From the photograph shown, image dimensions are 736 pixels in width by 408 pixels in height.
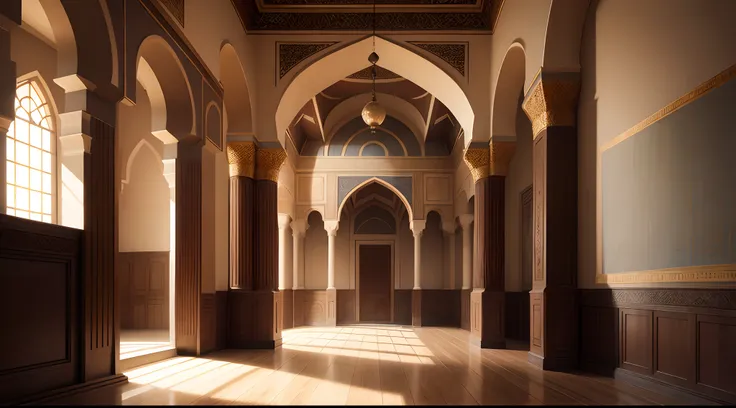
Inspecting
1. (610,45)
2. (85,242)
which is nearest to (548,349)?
(610,45)

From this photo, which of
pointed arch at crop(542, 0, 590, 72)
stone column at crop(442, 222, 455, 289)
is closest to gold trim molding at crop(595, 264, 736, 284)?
pointed arch at crop(542, 0, 590, 72)

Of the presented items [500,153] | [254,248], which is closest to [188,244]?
[254,248]

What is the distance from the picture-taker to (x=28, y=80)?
862 cm

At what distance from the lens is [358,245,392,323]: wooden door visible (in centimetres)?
1645

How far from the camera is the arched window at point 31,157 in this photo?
8406 millimetres

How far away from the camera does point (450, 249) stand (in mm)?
15375

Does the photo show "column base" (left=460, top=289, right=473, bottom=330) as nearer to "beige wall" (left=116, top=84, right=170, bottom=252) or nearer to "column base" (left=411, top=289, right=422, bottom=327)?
"column base" (left=411, top=289, right=422, bottom=327)

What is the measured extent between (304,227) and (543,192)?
9.29 meters

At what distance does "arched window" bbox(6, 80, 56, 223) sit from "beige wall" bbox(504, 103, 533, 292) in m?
7.40

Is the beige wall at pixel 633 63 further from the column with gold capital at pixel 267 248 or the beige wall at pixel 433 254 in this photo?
the beige wall at pixel 433 254

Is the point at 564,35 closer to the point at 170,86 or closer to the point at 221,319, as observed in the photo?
the point at 170,86

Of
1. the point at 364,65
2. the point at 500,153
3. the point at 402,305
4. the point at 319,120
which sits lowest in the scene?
the point at 402,305

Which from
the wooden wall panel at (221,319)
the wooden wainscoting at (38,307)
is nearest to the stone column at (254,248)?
the wooden wall panel at (221,319)

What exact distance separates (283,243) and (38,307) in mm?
10413
